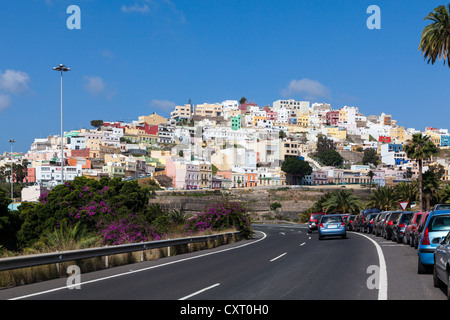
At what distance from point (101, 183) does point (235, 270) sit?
28.6 metres

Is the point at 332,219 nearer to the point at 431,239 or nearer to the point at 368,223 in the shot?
the point at 368,223

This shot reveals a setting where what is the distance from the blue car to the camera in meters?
13.2

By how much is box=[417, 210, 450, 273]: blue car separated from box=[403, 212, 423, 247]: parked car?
8.28 m

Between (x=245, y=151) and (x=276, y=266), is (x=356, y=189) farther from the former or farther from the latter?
(x=276, y=266)

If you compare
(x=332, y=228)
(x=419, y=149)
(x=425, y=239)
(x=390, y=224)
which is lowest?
(x=332, y=228)

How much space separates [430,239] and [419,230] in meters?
4.32

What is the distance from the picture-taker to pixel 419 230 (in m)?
17.6

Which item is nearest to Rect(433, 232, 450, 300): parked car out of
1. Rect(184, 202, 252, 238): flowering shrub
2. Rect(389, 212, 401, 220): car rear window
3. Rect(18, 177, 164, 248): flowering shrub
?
Rect(18, 177, 164, 248): flowering shrub

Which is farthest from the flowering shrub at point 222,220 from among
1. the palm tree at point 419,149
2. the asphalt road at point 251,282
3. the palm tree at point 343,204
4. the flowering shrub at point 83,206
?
the palm tree at point 343,204

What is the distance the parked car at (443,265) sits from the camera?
984 cm

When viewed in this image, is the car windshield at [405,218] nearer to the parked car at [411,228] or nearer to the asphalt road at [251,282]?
the parked car at [411,228]

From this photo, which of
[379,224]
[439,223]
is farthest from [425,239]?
[379,224]

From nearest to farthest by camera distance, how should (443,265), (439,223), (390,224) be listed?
(443,265) → (439,223) → (390,224)
